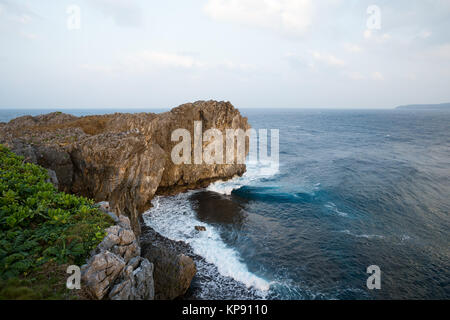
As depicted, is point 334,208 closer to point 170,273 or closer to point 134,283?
point 170,273

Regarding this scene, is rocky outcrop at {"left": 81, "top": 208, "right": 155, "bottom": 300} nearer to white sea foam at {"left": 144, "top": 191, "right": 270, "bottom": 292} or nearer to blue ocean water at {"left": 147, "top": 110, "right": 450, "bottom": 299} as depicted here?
blue ocean water at {"left": 147, "top": 110, "right": 450, "bottom": 299}

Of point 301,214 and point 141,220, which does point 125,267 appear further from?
point 301,214

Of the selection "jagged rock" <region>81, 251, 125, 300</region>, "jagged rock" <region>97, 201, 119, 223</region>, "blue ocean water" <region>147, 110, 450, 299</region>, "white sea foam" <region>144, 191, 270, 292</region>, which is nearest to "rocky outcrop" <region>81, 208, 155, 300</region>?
"jagged rock" <region>81, 251, 125, 300</region>

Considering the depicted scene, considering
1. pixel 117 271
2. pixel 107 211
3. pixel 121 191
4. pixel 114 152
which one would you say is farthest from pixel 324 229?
pixel 114 152

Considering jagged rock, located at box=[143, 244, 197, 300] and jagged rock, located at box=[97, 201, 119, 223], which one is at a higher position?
jagged rock, located at box=[97, 201, 119, 223]
